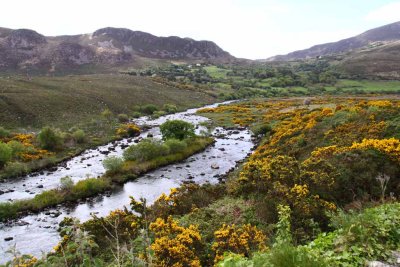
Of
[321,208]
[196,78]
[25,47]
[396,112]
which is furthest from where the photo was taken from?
[25,47]

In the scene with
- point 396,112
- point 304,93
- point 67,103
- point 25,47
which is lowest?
point 304,93

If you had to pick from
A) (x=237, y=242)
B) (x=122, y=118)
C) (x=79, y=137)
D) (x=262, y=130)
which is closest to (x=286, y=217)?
(x=237, y=242)

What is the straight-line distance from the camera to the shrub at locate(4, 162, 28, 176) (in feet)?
125

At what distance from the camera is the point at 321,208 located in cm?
1498

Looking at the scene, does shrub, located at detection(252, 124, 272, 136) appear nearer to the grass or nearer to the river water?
the river water

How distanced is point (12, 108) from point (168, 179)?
47041 millimetres

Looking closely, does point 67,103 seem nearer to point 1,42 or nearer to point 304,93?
point 304,93

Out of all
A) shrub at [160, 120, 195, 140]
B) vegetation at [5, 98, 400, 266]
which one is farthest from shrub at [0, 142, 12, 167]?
shrub at [160, 120, 195, 140]

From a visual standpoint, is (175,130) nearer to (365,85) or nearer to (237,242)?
(237,242)

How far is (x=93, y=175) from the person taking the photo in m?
38.3

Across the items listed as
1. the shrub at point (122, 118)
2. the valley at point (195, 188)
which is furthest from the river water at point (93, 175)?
the shrub at point (122, 118)

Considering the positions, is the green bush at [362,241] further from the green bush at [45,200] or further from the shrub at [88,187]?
the shrub at [88,187]

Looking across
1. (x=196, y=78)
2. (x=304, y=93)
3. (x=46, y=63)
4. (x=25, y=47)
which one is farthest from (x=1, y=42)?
(x=304, y=93)

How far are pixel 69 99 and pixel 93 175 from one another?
172 feet
